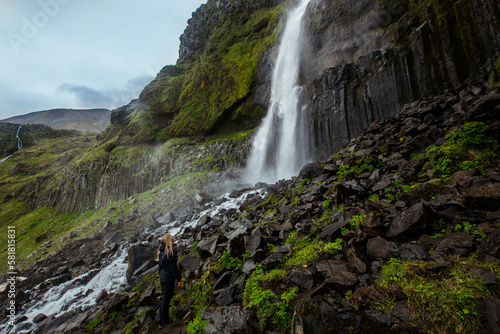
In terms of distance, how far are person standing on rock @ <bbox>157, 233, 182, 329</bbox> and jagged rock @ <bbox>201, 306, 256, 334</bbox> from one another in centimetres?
146

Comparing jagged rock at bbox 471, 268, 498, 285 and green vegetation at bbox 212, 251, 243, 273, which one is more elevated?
jagged rock at bbox 471, 268, 498, 285

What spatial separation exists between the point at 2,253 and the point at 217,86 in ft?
Result: 111

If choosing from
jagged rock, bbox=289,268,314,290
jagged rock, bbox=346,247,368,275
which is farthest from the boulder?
jagged rock, bbox=346,247,368,275

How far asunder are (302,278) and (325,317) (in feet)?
2.81

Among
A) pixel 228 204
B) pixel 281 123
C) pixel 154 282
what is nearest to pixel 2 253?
pixel 228 204

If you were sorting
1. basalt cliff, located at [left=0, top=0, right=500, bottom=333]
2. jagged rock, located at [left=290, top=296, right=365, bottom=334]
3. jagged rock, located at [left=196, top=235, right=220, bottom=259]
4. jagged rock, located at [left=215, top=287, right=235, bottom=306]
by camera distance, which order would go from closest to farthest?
1. jagged rock, located at [left=290, top=296, right=365, bottom=334]
2. basalt cliff, located at [left=0, top=0, right=500, bottom=333]
3. jagged rock, located at [left=215, top=287, right=235, bottom=306]
4. jagged rock, located at [left=196, top=235, right=220, bottom=259]

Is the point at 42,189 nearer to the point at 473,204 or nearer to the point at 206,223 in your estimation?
the point at 206,223

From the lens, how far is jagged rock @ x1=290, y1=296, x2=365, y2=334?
7.59ft

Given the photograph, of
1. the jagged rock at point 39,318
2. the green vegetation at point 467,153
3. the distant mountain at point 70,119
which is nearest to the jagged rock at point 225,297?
the green vegetation at point 467,153

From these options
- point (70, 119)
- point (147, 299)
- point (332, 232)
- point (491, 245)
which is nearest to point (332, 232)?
point (332, 232)

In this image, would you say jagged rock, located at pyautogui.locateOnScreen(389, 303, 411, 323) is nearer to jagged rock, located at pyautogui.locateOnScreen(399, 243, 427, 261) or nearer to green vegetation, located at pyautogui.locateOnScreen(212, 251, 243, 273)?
jagged rock, located at pyautogui.locateOnScreen(399, 243, 427, 261)

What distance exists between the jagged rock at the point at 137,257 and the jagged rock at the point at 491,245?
10.2 meters

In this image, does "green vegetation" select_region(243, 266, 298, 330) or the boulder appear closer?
"green vegetation" select_region(243, 266, 298, 330)

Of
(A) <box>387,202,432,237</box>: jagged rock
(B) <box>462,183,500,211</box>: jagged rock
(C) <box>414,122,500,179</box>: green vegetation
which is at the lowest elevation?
(A) <box>387,202,432,237</box>: jagged rock
